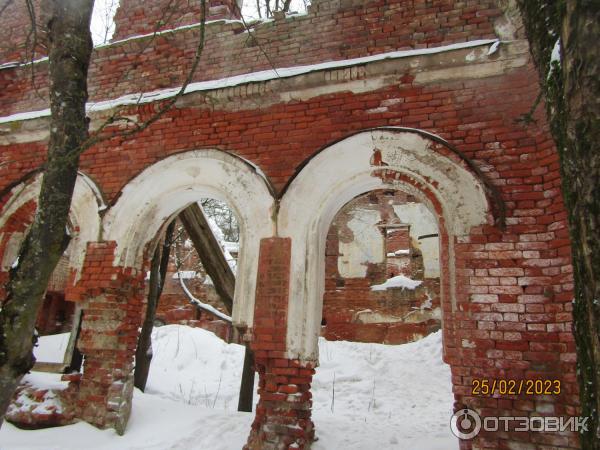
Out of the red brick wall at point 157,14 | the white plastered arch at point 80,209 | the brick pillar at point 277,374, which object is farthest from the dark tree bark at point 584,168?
the red brick wall at point 157,14

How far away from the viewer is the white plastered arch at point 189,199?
454cm

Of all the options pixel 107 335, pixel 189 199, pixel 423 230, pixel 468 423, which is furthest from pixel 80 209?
pixel 423 230

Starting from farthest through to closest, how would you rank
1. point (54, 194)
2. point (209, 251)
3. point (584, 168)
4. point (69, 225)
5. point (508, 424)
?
point (209, 251), point (69, 225), point (508, 424), point (54, 194), point (584, 168)

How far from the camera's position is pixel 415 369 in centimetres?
871

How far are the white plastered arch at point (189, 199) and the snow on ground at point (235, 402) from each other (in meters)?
1.55

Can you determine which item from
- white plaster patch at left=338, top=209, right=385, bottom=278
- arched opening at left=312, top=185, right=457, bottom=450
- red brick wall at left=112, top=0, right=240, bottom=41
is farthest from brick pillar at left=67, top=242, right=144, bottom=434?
white plaster patch at left=338, top=209, right=385, bottom=278

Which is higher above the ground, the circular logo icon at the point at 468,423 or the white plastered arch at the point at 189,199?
the white plastered arch at the point at 189,199

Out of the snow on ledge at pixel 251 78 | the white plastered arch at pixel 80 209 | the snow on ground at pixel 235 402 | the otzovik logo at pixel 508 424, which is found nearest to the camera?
the otzovik logo at pixel 508 424

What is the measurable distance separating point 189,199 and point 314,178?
1.61 metres

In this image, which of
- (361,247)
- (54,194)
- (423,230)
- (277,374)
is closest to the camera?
(54,194)

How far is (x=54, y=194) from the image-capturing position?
2887mm

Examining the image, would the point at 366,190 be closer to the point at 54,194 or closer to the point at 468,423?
the point at 468,423

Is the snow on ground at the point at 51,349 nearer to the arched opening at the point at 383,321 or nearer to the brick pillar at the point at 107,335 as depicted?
the brick pillar at the point at 107,335

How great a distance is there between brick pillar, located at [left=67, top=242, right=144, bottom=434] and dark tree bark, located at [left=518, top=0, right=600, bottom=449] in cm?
428
